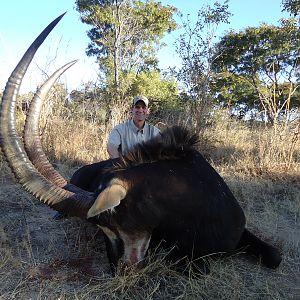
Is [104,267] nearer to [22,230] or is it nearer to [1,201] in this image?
[22,230]

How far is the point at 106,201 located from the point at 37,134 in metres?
0.74

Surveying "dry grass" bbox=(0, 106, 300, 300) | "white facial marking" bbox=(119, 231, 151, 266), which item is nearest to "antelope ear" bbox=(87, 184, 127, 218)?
"white facial marking" bbox=(119, 231, 151, 266)

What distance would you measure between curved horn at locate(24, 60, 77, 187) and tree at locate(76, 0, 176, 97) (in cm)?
1362

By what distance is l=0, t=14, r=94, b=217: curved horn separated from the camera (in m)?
2.56

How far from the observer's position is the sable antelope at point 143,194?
8.78ft

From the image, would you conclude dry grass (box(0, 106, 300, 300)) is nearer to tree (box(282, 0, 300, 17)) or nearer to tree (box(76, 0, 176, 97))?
tree (box(282, 0, 300, 17))

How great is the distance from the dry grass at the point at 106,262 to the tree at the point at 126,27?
1153cm

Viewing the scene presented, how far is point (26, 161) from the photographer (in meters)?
2.71

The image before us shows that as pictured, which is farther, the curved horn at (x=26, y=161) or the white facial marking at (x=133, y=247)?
the white facial marking at (x=133, y=247)

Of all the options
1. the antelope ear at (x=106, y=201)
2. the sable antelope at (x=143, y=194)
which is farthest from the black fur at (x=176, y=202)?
the antelope ear at (x=106, y=201)

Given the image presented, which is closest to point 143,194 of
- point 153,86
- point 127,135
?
point 127,135

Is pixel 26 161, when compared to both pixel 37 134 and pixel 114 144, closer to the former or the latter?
pixel 37 134

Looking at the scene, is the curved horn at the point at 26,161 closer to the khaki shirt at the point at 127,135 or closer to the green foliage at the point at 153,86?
the khaki shirt at the point at 127,135

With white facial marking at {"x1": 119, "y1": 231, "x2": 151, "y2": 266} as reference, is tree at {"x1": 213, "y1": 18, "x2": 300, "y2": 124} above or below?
above
